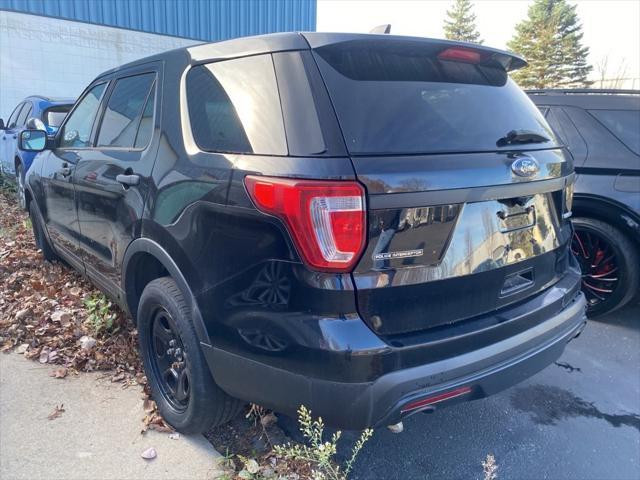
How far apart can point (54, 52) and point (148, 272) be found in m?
12.3

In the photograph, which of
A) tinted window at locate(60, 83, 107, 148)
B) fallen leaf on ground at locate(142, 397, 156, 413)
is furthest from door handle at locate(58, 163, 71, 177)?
fallen leaf on ground at locate(142, 397, 156, 413)

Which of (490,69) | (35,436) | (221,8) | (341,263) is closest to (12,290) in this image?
(35,436)

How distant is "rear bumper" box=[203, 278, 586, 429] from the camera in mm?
1710

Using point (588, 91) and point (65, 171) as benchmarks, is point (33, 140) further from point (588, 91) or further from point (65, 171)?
point (588, 91)

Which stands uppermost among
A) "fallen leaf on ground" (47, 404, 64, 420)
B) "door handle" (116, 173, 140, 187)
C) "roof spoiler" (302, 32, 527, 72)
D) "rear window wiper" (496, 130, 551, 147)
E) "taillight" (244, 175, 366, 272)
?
"roof spoiler" (302, 32, 527, 72)

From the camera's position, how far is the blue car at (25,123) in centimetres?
701

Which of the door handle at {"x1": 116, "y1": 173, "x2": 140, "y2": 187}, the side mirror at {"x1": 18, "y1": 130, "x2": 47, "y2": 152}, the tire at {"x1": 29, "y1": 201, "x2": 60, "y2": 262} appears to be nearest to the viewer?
the door handle at {"x1": 116, "y1": 173, "x2": 140, "y2": 187}

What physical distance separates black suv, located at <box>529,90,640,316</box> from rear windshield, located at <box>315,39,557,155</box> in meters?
1.94

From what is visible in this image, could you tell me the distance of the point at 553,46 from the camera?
114 ft

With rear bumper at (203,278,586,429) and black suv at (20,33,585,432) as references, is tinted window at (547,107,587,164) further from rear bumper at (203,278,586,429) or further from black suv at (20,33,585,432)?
rear bumper at (203,278,586,429)

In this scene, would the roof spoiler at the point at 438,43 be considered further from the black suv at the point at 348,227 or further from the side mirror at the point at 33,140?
the side mirror at the point at 33,140

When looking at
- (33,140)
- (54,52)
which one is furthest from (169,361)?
(54,52)

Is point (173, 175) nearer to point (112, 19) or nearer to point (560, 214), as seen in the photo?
point (560, 214)

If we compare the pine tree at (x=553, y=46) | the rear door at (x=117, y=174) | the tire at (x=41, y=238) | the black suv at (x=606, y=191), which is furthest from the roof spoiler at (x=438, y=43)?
the pine tree at (x=553, y=46)
